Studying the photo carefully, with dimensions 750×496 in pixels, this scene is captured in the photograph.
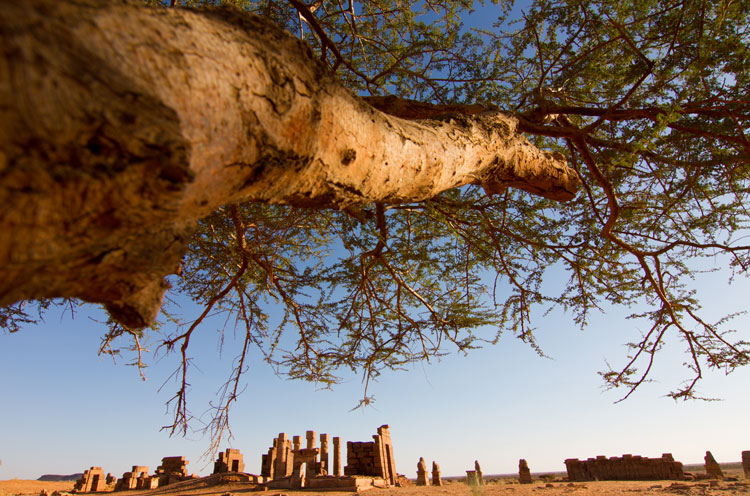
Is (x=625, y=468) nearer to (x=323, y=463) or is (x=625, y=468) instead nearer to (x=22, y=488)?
(x=323, y=463)

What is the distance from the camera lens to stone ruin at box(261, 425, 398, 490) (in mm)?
17359

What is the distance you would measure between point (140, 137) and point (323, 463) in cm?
2268

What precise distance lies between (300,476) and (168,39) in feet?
65.5

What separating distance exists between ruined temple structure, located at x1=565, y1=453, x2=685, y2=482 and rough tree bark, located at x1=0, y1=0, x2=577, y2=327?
88.2ft

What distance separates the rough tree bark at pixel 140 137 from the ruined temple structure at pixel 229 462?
2550cm

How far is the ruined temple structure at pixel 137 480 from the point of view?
22094 mm

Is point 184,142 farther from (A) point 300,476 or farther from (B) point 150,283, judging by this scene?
(A) point 300,476

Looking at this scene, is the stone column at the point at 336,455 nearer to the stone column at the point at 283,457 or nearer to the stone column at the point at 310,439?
the stone column at the point at 310,439

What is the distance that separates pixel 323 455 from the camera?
72.0ft

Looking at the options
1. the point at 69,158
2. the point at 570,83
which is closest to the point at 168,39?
the point at 69,158

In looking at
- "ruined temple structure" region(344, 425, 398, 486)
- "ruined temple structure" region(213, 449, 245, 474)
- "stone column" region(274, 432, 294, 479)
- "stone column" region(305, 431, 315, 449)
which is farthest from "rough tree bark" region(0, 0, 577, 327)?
"ruined temple structure" region(213, 449, 245, 474)

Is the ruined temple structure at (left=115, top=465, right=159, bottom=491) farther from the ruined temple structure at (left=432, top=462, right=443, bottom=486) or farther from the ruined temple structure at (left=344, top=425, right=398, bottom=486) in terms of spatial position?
the ruined temple structure at (left=432, top=462, right=443, bottom=486)

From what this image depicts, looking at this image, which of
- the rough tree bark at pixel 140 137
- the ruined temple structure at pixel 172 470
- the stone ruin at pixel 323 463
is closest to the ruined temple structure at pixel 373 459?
the stone ruin at pixel 323 463

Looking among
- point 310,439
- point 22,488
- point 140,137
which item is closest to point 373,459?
point 310,439
